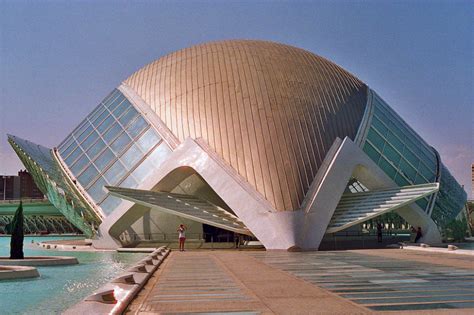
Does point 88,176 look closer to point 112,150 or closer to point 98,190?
point 98,190

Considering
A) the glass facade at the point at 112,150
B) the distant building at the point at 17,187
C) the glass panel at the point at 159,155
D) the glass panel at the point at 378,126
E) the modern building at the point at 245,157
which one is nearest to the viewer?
the modern building at the point at 245,157

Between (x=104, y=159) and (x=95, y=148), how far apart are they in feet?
5.48

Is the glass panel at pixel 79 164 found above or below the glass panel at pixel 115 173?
above

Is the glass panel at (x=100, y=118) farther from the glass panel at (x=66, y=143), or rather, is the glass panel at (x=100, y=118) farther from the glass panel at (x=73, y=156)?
the glass panel at (x=73, y=156)

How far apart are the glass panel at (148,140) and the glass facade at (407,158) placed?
453 inches

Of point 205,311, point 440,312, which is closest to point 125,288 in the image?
point 205,311

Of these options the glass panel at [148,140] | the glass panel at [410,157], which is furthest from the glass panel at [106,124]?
the glass panel at [410,157]

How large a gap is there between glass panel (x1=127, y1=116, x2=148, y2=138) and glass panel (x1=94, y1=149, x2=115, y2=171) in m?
1.69

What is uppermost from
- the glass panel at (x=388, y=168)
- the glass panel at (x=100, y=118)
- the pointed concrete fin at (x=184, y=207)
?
the glass panel at (x=100, y=118)

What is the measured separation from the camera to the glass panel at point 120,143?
99.9ft

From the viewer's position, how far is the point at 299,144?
86.8ft

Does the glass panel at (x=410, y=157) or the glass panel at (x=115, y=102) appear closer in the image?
the glass panel at (x=410, y=157)

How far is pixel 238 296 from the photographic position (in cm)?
745

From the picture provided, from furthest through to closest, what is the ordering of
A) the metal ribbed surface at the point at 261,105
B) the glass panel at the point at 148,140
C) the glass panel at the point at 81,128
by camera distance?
the glass panel at the point at 81,128 < the glass panel at the point at 148,140 < the metal ribbed surface at the point at 261,105
